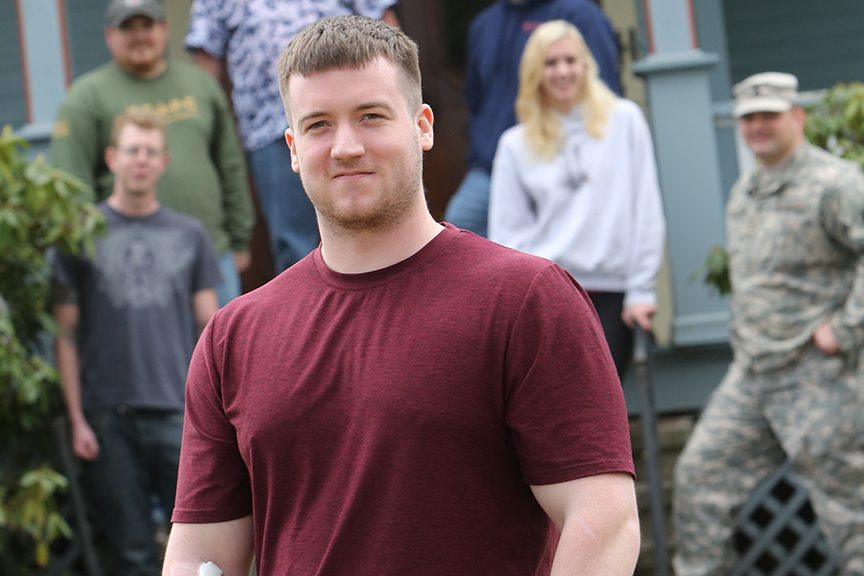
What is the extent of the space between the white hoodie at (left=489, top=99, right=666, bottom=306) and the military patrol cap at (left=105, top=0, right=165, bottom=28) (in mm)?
1565

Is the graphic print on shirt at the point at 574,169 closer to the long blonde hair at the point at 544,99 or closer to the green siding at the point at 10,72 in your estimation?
the long blonde hair at the point at 544,99

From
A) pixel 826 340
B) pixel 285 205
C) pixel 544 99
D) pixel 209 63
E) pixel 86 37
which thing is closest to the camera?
pixel 826 340

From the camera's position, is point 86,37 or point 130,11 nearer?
point 130,11

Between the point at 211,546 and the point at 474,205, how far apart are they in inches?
162

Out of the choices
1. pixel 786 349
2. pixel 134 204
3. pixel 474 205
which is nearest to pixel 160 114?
pixel 134 204

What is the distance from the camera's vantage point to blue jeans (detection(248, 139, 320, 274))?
6000 millimetres

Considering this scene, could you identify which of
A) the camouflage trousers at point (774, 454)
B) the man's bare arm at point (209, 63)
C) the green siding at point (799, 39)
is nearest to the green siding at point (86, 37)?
the man's bare arm at point (209, 63)

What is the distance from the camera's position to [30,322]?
19.4ft

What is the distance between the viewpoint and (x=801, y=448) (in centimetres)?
555

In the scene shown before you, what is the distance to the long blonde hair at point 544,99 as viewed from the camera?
5766 millimetres

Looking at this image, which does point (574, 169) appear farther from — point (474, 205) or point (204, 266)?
point (204, 266)

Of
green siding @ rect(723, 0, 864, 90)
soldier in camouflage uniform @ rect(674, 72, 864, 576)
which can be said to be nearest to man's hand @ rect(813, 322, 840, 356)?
soldier in camouflage uniform @ rect(674, 72, 864, 576)

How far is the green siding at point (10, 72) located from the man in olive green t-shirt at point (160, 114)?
116 inches

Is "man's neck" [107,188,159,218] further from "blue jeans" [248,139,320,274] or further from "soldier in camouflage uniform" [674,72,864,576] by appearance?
"soldier in camouflage uniform" [674,72,864,576]
